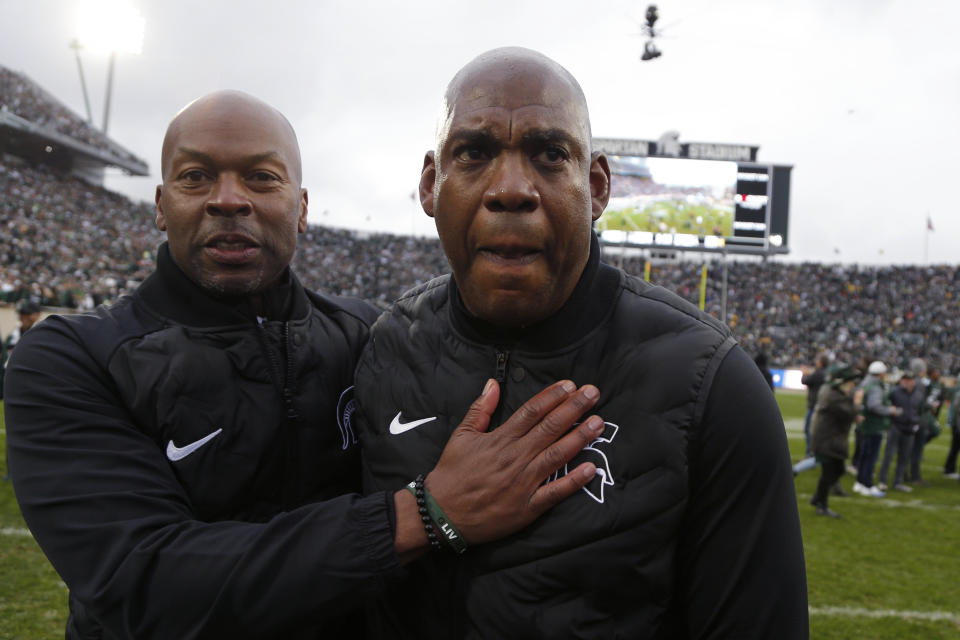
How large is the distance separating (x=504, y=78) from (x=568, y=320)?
526 millimetres

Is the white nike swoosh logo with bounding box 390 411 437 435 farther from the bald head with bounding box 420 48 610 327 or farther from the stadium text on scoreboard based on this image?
the stadium text on scoreboard

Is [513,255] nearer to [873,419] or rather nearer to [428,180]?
[428,180]

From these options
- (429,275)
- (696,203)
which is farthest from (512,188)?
(429,275)

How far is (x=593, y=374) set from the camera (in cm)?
146

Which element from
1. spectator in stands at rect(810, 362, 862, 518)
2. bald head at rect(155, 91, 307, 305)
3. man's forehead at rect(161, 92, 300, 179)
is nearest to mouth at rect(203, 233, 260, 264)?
bald head at rect(155, 91, 307, 305)

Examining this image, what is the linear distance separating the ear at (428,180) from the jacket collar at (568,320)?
0.25 meters

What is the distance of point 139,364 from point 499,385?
2.93 ft

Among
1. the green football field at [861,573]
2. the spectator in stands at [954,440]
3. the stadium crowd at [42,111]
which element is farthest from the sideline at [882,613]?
the stadium crowd at [42,111]

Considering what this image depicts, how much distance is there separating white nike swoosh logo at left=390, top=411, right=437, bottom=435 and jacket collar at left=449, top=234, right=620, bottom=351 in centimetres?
22

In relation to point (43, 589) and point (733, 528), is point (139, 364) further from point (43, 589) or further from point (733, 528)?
point (43, 589)

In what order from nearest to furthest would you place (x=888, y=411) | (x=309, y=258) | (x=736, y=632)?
(x=736, y=632) → (x=888, y=411) → (x=309, y=258)

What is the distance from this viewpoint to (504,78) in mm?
1399

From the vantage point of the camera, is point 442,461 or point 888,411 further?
point 888,411

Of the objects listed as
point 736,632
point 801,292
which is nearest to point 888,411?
point 736,632
